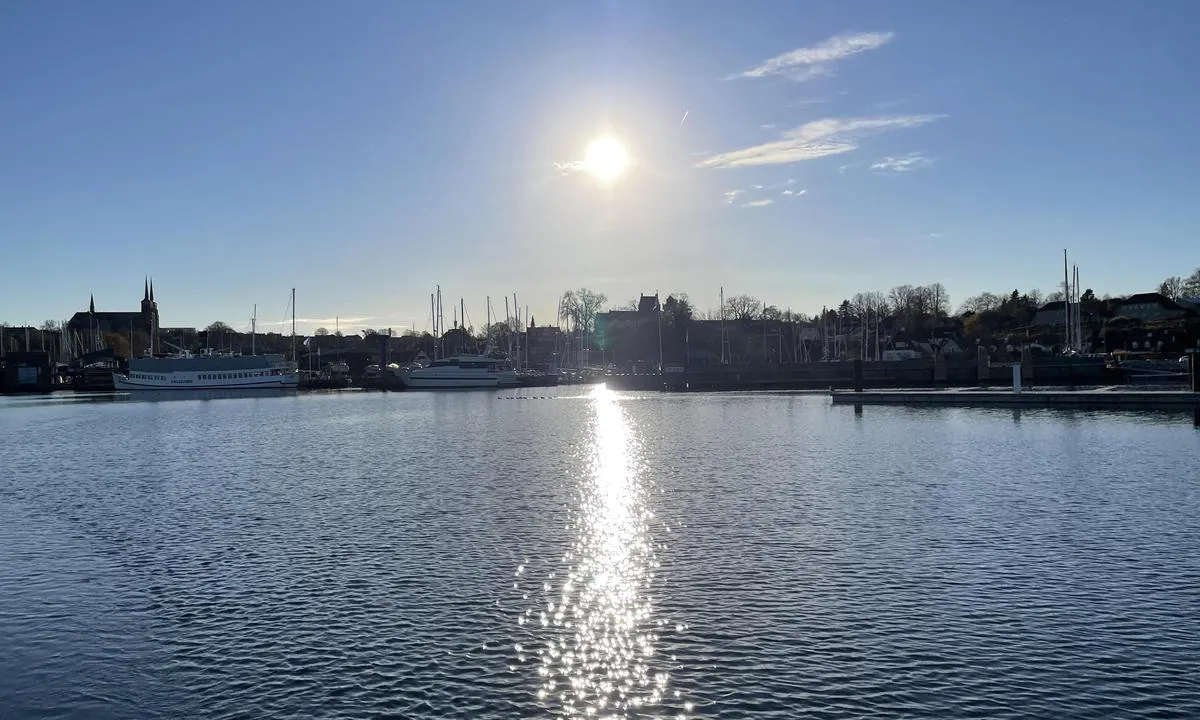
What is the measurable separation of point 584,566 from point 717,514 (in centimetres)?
619

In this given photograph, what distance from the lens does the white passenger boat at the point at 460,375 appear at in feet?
440

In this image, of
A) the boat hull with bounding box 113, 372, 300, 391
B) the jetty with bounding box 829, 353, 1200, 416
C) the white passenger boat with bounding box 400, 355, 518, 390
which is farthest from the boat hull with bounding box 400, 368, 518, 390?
the jetty with bounding box 829, 353, 1200, 416

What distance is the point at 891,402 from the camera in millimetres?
71188

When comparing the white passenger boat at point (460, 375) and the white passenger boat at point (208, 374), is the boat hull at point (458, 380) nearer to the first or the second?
the white passenger boat at point (460, 375)

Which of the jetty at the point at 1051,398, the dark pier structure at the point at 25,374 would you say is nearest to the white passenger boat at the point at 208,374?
the dark pier structure at the point at 25,374

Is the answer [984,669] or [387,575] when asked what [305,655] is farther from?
[984,669]

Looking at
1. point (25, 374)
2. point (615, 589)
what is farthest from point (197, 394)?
point (615, 589)

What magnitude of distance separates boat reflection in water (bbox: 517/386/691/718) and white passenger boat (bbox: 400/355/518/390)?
362 feet

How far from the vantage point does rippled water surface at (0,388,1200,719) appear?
1119 cm

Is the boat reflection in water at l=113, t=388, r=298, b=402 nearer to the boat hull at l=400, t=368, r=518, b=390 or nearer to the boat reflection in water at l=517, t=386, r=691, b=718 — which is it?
the boat hull at l=400, t=368, r=518, b=390

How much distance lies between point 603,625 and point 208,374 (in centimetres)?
13038

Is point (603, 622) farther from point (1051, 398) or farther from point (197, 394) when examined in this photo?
point (197, 394)

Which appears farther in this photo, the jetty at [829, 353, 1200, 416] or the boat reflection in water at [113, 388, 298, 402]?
the boat reflection in water at [113, 388, 298, 402]

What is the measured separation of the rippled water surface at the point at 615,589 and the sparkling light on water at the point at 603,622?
0.21 feet
